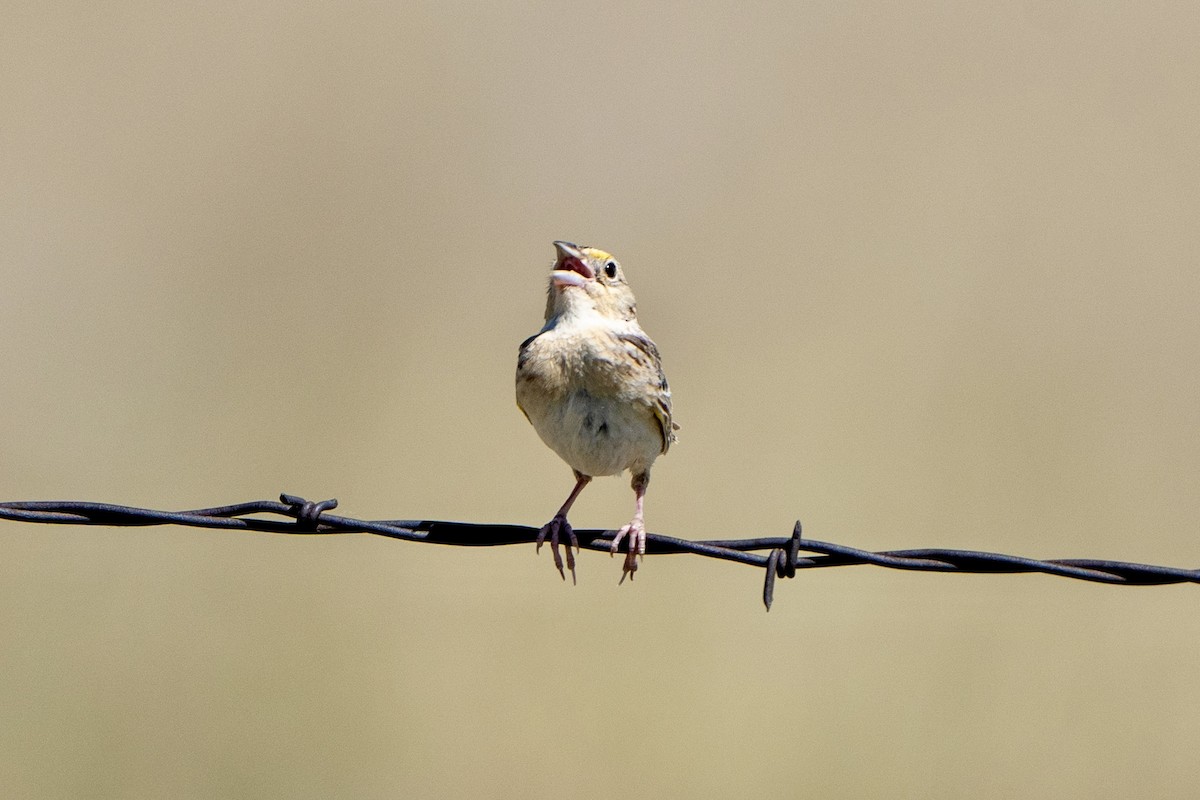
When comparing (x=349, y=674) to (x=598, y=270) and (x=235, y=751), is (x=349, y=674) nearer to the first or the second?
(x=235, y=751)

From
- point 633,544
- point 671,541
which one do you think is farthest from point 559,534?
point 671,541

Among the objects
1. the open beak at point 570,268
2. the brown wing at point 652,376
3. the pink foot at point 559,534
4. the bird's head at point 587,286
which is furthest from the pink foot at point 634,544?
the open beak at point 570,268

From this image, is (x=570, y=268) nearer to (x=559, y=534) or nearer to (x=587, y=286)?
(x=587, y=286)

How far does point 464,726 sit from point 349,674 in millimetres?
1018

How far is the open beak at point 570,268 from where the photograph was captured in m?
7.37

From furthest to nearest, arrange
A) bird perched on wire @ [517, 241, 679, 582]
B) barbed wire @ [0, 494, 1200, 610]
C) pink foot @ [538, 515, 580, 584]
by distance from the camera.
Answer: bird perched on wire @ [517, 241, 679, 582]
pink foot @ [538, 515, 580, 584]
barbed wire @ [0, 494, 1200, 610]

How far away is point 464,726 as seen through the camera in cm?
985

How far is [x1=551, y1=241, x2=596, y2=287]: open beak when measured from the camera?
737cm

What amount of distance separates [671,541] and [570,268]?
2.80 metres

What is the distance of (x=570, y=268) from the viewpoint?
759cm

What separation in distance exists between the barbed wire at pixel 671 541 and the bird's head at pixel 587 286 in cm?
228

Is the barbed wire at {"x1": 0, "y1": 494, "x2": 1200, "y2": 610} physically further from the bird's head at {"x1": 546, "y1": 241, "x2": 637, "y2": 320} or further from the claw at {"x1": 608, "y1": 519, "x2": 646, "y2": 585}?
the bird's head at {"x1": 546, "y1": 241, "x2": 637, "y2": 320}

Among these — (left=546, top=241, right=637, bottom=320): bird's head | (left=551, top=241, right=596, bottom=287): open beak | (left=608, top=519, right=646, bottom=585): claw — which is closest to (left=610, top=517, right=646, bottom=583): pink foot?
(left=608, top=519, right=646, bottom=585): claw

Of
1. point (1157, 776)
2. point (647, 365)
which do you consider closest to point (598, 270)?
point (647, 365)
